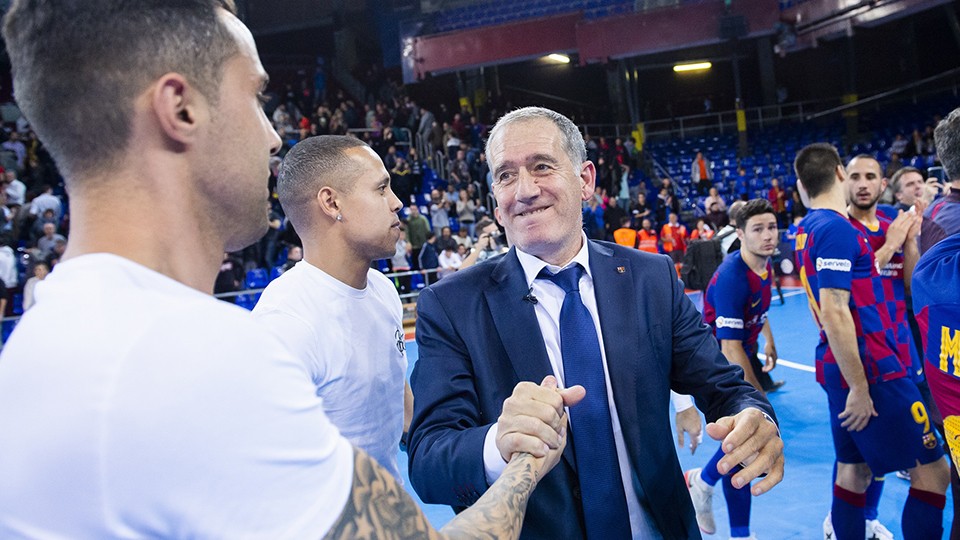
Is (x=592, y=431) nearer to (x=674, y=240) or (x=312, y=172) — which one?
(x=312, y=172)

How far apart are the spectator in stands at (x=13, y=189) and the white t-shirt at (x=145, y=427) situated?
1376 centimetres

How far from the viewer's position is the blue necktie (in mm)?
1884

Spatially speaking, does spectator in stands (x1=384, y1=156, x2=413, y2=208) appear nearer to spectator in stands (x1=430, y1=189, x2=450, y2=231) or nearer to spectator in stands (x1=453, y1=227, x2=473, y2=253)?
spectator in stands (x1=430, y1=189, x2=450, y2=231)

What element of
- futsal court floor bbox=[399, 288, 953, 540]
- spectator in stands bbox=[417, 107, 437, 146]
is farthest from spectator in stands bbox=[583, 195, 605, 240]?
futsal court floor bbox=[399, 288, 953, 540]

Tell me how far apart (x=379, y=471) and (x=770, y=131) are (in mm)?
25636

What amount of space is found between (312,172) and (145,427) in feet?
7.81

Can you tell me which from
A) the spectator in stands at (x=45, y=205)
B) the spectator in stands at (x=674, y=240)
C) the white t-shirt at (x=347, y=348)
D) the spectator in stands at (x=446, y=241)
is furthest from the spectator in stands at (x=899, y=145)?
the white t-shirt at (x=347, y=348)

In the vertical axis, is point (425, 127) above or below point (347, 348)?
above

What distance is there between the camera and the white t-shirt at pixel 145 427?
2.65 feet

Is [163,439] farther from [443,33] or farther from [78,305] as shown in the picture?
[443,33]

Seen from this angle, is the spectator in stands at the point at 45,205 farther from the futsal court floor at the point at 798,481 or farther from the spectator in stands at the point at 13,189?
the futsal court floor at the point at 798,481

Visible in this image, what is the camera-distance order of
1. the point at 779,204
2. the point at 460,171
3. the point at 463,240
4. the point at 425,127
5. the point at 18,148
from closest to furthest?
the point at 18,148
the point at 463,240
the point at 779,204
the point at 460,171
the point at 425,127

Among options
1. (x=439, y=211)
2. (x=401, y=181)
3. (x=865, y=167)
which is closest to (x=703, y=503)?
(x=865, y=167)

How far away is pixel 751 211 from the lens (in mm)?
5078
